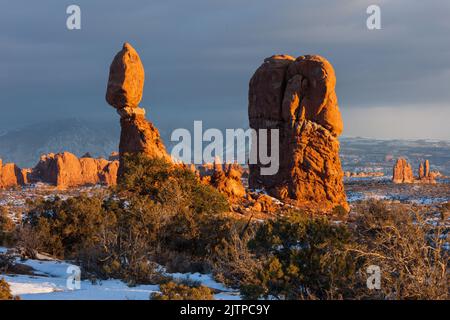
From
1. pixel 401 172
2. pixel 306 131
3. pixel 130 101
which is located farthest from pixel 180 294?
pixel 401 172

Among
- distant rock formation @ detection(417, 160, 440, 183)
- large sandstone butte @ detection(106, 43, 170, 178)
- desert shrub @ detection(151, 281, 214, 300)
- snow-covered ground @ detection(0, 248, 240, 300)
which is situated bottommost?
distant rock formation @ detection(417, 160, 440, 183)

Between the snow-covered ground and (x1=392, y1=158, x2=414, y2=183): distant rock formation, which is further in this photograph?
(x1=392, y1=158, x2=414, y2=183): distant rock formation

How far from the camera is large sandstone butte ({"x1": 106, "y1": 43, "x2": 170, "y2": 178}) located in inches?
1183

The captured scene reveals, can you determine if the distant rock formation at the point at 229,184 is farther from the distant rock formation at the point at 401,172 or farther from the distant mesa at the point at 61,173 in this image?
the distant rock formation at the point at 401,172

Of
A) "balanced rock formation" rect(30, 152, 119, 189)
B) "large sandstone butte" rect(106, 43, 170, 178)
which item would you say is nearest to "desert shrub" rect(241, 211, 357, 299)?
"large sandstone butte" rect(106, 43, 170, 178)

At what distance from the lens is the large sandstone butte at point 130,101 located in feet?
98.6

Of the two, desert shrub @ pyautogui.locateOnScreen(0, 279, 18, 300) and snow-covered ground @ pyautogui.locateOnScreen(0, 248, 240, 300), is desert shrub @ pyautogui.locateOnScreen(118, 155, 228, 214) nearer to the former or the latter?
snow-covered ground @ pyautogui.locateOnScreen(0, 248, 240, 300)

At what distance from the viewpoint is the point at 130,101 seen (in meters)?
30.6

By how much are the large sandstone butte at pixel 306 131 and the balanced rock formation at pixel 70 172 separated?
4852cm

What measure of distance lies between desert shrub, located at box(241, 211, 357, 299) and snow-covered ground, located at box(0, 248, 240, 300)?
0.75m

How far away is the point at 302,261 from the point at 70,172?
261ft
